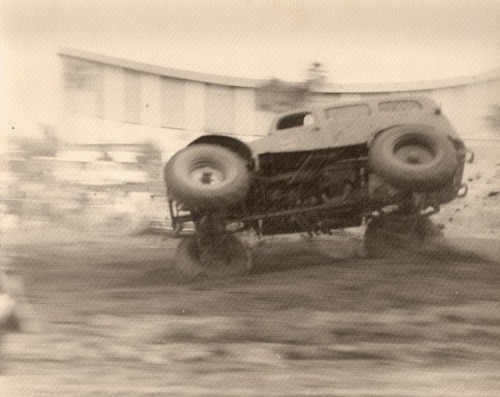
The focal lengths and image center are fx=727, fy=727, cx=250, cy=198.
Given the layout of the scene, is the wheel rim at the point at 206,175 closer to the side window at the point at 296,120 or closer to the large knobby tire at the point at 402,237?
the side window at the point at 296,120

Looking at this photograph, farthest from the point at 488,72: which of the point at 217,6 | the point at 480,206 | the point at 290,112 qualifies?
the point at 217,6

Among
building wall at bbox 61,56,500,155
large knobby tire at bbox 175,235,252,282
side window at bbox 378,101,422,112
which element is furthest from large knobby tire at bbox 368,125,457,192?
large knobby tire at bbox 175,235,252,282

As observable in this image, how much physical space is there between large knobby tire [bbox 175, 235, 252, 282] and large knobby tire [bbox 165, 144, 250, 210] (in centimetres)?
37

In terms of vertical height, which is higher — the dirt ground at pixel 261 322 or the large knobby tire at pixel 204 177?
the large knobby tire at pixel 204 177

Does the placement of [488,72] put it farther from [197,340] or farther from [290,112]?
[197,340]

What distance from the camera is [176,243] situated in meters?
6.10

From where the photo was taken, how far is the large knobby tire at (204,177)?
5.81m

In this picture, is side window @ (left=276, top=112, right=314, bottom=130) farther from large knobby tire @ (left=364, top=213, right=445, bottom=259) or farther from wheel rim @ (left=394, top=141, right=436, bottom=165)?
large knobby tire @ (left=364, top=213, right=445, bottom=259)

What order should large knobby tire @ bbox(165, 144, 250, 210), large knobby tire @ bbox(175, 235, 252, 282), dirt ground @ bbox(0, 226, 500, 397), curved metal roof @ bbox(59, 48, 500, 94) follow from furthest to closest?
large knobby tire @ bbox(175, 235, 252, 282)
curved metal roof @ bbox(59, 48, 500, 94)
large knobby tire @ bbox(165, 144, 250, 210)
dirt ground @ bbox(0, 226, 500, 397)

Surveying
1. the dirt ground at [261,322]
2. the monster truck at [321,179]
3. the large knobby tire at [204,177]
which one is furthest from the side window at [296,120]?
the dirt ground at [261,322]

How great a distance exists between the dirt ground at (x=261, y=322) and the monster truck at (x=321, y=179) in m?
0.20

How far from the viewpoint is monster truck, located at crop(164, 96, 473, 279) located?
5855 mm

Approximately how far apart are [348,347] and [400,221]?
118 centimetres

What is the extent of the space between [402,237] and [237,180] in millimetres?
1472
